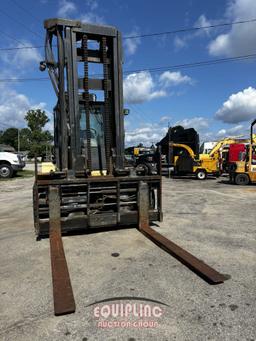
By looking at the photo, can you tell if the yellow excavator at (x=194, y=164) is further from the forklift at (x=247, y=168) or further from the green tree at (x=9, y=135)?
the green tree at (x=9, y=135)

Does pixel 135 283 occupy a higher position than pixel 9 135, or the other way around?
pixel 9 135

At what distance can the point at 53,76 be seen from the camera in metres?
5.83

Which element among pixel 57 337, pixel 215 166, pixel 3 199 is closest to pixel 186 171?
pixel 215 166

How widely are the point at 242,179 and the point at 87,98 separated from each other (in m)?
12.4

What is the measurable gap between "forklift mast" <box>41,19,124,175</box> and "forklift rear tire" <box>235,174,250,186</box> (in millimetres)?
11560

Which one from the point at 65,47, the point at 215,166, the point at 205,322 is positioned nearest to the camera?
the point at 205,322

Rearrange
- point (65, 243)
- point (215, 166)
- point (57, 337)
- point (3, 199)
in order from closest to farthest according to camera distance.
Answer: point (57, 337) < point (65, 243) < point (3, 199) < point (215, 166)

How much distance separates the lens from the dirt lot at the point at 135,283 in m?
2.69

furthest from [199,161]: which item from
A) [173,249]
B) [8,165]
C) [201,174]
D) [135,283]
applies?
[135,283]

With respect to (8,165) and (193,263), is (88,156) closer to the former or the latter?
(193,263)

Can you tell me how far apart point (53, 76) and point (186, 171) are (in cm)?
1559

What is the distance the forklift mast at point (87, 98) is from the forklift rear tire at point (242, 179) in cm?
1156

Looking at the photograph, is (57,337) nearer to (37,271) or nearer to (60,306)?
(60,306)

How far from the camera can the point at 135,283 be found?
3598mm
